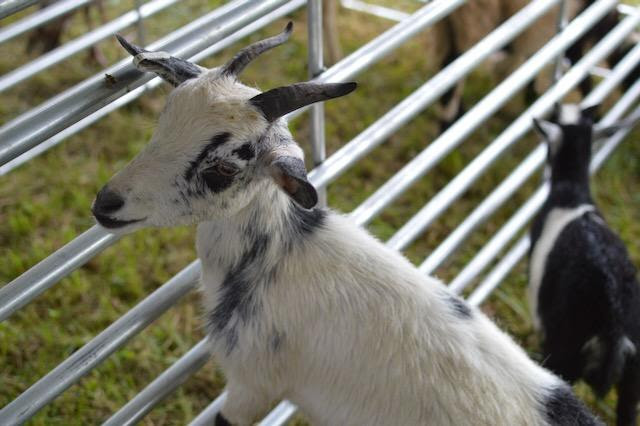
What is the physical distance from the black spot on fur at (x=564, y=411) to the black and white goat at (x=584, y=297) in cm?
69

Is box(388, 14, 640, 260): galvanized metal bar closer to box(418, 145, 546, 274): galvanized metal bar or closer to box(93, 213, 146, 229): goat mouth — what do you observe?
box(418, 145, 546, 274): galvanized metal bar

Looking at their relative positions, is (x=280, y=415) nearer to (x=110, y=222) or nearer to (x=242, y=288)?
(x=242, y=288)

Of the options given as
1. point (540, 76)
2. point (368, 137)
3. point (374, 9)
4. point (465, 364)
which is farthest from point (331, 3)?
point (465, 364)

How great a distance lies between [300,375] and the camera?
183 cm

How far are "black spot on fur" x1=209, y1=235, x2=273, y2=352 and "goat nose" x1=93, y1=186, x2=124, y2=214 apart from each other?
1.27 feet

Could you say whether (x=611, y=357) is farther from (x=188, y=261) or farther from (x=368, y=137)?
(x=188, y=261)

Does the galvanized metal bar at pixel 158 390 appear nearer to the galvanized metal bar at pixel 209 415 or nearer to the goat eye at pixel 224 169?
the galvanized metal bar at pixel 209 415

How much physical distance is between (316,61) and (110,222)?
76cm

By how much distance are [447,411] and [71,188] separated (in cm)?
257

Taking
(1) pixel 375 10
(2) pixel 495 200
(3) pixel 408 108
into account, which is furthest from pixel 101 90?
(1) pixel 375 10

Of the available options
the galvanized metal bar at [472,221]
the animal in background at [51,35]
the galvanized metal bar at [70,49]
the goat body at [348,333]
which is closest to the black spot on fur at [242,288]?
the goat body at [348,333]

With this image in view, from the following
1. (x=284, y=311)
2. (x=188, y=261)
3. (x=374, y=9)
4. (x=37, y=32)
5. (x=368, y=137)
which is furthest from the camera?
(x=374, y=9)

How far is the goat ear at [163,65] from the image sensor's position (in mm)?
1505

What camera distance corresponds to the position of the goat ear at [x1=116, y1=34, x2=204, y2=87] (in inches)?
59.2
